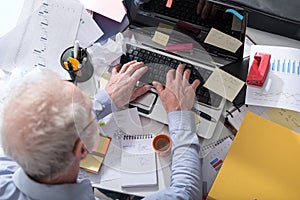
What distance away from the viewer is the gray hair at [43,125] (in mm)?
877

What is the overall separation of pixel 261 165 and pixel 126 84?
16.7 inches

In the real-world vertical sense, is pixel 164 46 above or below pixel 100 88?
above

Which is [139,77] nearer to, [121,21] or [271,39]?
[121,21]

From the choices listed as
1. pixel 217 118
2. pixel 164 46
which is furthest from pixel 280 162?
pixel 164 46

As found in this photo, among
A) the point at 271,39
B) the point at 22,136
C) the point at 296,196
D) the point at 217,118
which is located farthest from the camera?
the point at 271,39

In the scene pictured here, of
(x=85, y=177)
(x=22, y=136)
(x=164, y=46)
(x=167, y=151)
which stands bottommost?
(x=85, y=177)

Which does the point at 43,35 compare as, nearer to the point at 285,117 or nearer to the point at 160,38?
the point at 160,38

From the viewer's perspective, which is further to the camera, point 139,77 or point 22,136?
point 139,77

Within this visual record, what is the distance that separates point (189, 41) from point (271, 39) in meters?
0.27

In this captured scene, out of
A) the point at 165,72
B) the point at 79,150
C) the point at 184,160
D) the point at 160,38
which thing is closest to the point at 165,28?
the point at 160,38

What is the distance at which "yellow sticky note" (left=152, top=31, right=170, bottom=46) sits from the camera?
1284mm

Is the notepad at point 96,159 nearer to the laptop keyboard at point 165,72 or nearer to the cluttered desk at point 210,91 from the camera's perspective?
the cluttered desk at point 210,91

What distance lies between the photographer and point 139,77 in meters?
1.25

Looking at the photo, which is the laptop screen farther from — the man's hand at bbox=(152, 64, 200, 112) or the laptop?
the man's hand at bbox=(152, 64, 200, 112)
